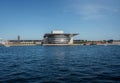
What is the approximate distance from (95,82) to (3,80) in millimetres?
7851

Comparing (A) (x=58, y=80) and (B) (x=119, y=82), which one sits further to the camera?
(A) (x=58, y=80)

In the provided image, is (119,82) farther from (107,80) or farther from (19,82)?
(19,82)

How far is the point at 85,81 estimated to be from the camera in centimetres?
1847

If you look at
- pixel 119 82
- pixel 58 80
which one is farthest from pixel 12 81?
pixel 119 82

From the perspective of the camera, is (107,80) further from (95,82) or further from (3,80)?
(3,80)

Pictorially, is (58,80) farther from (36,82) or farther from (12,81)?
(12,81)

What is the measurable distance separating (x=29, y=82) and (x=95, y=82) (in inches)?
210

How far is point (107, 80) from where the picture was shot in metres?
18.8

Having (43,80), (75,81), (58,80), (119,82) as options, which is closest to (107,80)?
(119,82)

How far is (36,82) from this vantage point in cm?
1819

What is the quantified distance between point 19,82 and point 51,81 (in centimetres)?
265

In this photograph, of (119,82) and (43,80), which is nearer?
(119,82)

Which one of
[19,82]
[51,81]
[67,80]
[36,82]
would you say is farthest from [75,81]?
[19,82]

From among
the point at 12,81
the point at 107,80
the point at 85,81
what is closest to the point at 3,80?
the point at 12,81
